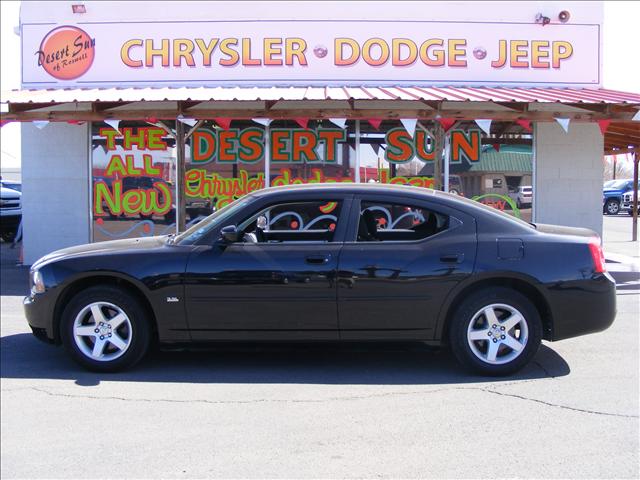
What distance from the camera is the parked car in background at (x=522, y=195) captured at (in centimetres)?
1258

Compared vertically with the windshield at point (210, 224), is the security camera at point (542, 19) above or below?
above

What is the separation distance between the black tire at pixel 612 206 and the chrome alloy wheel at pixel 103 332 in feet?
90.1

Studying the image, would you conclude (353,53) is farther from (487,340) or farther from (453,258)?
(487,340)

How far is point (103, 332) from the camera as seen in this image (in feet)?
17.7

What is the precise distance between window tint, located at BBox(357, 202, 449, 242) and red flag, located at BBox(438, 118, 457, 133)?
490 centimetres

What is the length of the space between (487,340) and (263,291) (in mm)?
1890

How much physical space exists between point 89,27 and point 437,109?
7.07 meters

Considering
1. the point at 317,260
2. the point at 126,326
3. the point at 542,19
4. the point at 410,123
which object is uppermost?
the point at 542,19

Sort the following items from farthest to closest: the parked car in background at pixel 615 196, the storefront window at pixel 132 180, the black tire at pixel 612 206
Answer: the black tire at pixel 612 206
the parked car in background at pixel 615 196
the storefront window at pixel 132 180

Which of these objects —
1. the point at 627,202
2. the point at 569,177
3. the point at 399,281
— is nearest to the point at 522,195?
the point at 569,177

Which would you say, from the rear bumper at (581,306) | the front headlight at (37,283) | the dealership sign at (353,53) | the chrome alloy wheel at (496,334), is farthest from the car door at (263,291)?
the dealership sign at (353,53)

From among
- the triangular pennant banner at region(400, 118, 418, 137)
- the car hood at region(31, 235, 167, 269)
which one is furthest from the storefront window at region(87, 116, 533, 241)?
the car hood at region(31, 235, 167, 269)

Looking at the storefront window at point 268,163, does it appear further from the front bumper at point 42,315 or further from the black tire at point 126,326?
the black tire at point 126,326

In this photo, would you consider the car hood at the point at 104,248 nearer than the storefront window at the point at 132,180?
Yes
